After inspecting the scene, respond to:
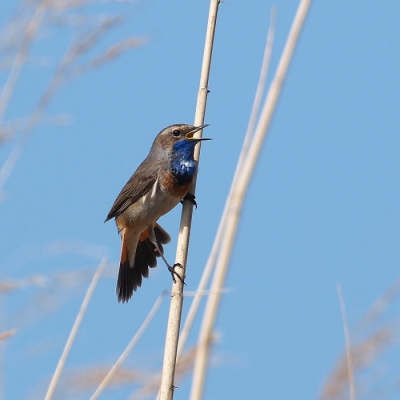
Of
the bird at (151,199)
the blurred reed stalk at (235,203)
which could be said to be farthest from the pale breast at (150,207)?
the blurred reed stalk at (235,203)

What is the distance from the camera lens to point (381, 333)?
283cm

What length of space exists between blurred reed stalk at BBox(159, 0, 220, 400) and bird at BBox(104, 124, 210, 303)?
2.10ft

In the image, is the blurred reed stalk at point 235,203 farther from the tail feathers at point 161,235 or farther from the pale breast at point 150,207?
the tail feathers at point 161,235

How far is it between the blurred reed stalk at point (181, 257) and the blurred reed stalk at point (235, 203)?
13 centimetres

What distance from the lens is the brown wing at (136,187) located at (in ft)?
13.3

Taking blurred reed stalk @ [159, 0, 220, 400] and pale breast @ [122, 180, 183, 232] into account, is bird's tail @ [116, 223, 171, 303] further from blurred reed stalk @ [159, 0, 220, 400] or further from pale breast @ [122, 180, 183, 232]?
blurred reed stalk @ [159, 0, 220, 400]

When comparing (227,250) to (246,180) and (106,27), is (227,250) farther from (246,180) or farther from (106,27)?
(106,27)

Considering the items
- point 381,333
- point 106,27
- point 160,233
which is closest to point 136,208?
point 160,233

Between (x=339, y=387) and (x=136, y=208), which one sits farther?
(x=136, y=208)

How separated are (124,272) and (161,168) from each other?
67 centimetres

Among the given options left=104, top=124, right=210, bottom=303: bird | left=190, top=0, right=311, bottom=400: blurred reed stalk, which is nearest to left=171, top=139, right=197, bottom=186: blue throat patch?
left=104, top=124, right=210, bottom=303: bird

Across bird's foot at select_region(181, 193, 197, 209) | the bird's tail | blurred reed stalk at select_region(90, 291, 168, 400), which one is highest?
A: the bird's tail

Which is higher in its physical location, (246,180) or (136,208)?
(136,208)

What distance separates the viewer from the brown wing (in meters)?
4.06
